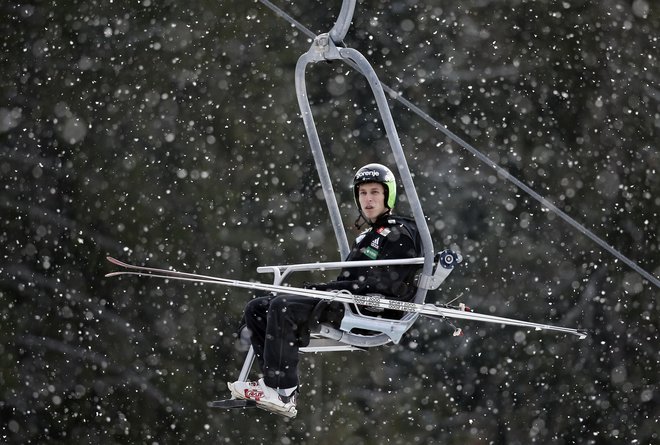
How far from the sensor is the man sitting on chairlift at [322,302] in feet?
16.0

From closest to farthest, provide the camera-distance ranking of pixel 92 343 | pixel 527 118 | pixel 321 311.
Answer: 1. pixel 321 311
2. pixel 527 118
3. pixel 92 343

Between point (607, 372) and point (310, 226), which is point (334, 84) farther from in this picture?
point (607, 372)

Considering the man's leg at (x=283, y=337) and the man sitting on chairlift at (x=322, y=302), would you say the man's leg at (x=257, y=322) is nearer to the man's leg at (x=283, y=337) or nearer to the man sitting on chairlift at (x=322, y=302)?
the man sitting on chairlift at (x=322, y=302)

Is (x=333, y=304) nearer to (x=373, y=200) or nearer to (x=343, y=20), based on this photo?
(x=373, y=200)

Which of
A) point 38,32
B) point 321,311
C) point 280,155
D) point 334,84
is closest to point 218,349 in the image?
point 280,155

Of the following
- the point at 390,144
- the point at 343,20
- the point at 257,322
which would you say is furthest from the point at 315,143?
the point at 257,322

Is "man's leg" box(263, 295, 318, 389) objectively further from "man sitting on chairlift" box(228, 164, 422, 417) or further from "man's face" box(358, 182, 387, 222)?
"man's face" box(358, 182, 387, 222)

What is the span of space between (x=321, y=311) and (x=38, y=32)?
536 inches

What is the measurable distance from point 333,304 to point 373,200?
526 millimetres

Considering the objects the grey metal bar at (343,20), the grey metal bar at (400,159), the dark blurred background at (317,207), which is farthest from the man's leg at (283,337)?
the dark blurred background at (317,207)

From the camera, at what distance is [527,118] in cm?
1614

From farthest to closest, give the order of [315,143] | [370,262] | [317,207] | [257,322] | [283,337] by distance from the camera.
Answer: [317,207] → [315,143] → [257,322] → [283,337] → [370,262]

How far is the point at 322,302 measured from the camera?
4902mm

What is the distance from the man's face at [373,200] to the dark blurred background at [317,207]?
10648 mm
